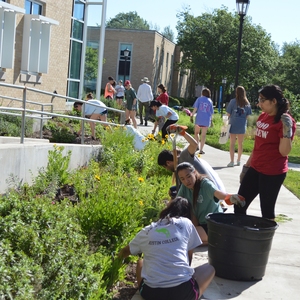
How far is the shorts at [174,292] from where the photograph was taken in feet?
15.1

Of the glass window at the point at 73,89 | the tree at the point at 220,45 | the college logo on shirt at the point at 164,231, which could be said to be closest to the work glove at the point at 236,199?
the college logo on shirt at the point at 164,231

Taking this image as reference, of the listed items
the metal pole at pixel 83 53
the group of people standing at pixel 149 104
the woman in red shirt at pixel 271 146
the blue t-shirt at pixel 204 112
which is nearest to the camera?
the woman in red shirt at pixel 271 146

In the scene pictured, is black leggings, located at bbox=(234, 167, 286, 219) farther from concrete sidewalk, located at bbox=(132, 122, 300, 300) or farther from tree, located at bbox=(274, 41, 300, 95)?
tree, located at bbox=(274, 41, 300, 95)

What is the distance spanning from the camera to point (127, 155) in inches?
410

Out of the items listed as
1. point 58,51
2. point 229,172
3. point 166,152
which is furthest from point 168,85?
point 166,152

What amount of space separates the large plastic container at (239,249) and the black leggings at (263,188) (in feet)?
2.20

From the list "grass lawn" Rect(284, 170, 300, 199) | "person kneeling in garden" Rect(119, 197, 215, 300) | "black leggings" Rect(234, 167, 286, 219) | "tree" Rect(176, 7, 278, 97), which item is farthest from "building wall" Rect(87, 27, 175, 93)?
"person kneeling in garden" Rect(119, 197, 215, 300)

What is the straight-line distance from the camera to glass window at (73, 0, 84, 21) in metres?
20.6

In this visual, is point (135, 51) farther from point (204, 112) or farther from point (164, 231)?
point (164, 231)

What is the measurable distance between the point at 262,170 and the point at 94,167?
365 centimetres

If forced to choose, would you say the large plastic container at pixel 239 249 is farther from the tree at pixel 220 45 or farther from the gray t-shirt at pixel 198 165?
the tree at pixel 220 45

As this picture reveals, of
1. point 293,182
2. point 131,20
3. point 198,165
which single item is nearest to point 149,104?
point 293,182

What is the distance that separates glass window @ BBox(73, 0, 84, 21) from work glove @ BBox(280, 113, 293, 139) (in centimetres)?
1552

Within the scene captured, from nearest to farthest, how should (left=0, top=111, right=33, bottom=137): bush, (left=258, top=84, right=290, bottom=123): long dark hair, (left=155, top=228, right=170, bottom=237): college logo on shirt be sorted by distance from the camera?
(left=155, top=228, right=170, bottom=237): college logo on shirt
(left=258, top=84, right=290, bottom=123): long dark hair
(left=0, top=111, right=33, bottom=137): bush
